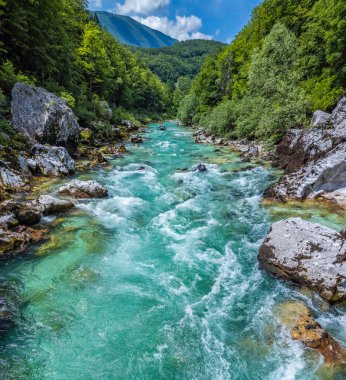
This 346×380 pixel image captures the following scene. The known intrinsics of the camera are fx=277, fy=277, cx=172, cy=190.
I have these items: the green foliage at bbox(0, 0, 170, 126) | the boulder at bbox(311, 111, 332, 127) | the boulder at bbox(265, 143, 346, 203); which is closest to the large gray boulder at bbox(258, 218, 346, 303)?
the boulder at bbox(265, 143, 346, 203)

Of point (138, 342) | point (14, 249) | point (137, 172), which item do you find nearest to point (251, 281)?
point (138, 342)

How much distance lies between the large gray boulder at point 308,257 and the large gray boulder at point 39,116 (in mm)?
17562

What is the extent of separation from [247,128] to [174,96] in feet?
304

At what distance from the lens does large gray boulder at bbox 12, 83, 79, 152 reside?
1975cm

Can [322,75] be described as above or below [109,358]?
above

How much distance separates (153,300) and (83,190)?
9.09 metres

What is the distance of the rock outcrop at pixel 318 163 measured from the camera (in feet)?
47.4

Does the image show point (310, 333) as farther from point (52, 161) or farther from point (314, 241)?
point (52, 161)

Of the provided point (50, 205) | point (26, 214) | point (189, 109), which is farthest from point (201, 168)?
point (189, 109)

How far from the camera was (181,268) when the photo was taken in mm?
9750

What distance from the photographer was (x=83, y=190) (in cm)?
1546

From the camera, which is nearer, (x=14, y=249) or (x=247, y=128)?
(x=14, y=249)

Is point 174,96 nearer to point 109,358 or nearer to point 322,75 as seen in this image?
point 322,75

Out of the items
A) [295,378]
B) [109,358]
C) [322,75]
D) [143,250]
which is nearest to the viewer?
[295,378]
